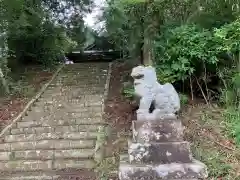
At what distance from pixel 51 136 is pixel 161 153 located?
254 cm

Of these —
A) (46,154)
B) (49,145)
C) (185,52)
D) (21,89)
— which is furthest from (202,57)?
(21,89)

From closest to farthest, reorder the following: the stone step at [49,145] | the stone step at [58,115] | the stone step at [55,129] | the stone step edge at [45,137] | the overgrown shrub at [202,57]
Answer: the stone step at [49,145]
the stone step edge at [45,137]
the overgrown shrub at [202,57]
the stone step at [55,129]
the stone step at [58,115]

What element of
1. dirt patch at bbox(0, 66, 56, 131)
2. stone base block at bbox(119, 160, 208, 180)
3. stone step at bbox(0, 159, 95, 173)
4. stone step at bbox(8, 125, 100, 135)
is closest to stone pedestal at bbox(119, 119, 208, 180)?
stone base block at bbox(119, 160, 208, 180)

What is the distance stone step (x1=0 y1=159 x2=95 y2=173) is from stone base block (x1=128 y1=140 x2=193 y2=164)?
121cm

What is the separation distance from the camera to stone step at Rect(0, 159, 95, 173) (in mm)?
5984

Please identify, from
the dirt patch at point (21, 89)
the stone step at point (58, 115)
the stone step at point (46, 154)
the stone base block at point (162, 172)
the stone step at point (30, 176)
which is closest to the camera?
the stone base block at point (162, 172)

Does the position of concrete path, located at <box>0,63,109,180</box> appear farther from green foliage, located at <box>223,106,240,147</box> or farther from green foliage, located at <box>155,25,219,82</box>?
green foliage, located at <box>223,106,240,147</box>

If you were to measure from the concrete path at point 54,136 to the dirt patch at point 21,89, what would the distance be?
33cm

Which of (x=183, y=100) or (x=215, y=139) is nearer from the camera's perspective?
(x=215, y=139)

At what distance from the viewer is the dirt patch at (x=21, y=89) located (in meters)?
7.97

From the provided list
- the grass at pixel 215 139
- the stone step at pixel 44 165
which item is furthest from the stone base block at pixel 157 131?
the stone step at pixel 44 165

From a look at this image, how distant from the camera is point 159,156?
16.2ft

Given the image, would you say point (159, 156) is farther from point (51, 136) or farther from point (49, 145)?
point (51, 136)

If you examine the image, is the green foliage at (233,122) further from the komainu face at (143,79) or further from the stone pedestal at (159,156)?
the komainu face at (143,79)
